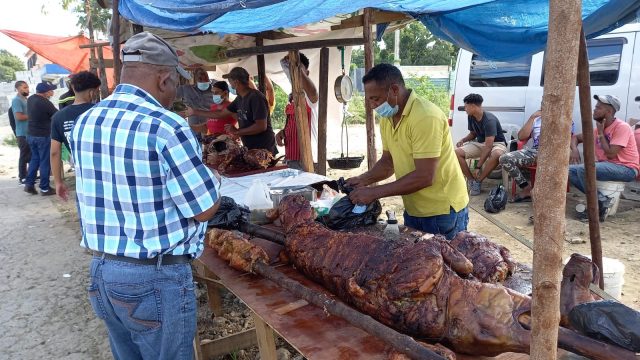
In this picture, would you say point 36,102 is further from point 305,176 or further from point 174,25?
point 305,176

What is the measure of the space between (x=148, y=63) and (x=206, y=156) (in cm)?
400

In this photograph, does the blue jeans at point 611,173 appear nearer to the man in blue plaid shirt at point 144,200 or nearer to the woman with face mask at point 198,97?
the man in blue plaid shirt at point 144,200

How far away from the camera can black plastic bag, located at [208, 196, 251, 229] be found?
3344 millimetres

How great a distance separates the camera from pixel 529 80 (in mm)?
7695

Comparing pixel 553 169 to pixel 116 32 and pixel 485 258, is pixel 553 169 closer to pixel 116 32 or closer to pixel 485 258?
pixel 485 258

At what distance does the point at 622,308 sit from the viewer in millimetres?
1635

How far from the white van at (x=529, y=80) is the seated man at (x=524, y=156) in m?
0.50

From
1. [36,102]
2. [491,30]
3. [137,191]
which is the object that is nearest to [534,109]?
[491,30]

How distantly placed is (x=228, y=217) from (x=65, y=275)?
338cm

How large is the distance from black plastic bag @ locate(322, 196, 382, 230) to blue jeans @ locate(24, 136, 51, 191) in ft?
27.9

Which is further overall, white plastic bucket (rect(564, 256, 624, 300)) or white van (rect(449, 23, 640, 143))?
white van (rect(449, 23, 640, 143))

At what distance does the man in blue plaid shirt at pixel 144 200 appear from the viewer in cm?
190

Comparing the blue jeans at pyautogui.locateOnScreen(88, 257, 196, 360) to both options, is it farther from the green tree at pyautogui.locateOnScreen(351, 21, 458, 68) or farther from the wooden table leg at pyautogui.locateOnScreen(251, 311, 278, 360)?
the green tree at pyautogui.locateOnScreen(351, 21, 458, 68)

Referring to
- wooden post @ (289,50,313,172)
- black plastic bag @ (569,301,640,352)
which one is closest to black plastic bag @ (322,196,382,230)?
black plastic bag @ (569,301,640,352)
